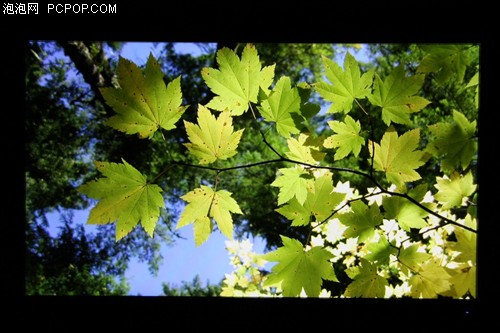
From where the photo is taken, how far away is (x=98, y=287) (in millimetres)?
3477

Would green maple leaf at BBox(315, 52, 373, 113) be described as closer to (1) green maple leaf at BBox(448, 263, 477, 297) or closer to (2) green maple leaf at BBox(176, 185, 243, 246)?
(2) green maple leaf at BBox(176, 185, 243, 246)

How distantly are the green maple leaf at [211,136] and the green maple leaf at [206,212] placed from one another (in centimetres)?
7

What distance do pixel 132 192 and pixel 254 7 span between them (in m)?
0.36

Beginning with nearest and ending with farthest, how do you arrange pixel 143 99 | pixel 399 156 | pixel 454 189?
pixel 143 99 → pixel 399 156 → pixel 454 189

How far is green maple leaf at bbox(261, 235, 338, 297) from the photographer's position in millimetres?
640

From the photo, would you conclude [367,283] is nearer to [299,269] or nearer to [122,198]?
[299,269]

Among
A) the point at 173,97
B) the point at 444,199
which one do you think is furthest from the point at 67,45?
the point at 444,199

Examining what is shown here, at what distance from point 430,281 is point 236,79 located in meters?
0.54

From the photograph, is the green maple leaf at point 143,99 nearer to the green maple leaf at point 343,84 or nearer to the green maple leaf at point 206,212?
the green maple leaf at point 206,212

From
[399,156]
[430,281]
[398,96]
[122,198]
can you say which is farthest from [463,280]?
[122,198]

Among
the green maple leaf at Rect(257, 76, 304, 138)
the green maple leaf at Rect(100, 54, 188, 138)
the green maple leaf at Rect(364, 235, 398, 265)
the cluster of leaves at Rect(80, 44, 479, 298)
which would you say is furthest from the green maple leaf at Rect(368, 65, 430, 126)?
the green maple leaf at Rect(100, 54, 188, 138)

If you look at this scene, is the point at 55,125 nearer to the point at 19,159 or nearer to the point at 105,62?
the point at 105,62

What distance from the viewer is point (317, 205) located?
28.2 inches

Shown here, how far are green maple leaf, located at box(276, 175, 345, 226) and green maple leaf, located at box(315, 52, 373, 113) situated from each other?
17 centimetres
